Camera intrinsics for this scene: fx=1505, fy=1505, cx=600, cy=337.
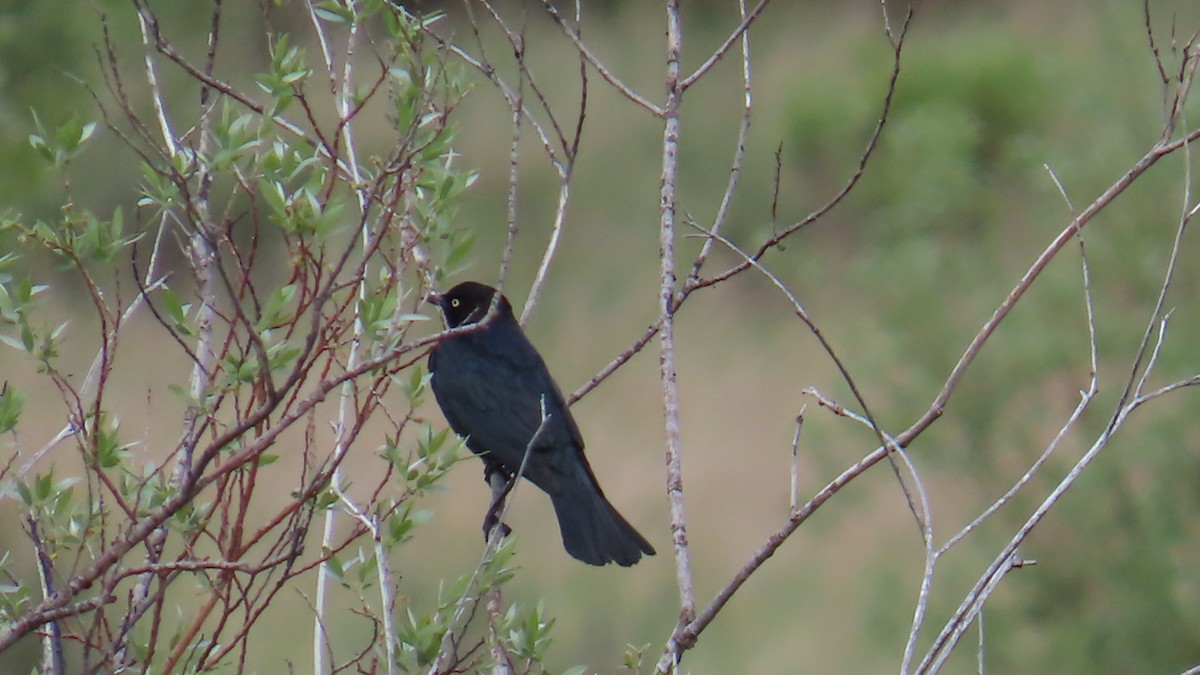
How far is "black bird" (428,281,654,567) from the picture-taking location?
4180 mm

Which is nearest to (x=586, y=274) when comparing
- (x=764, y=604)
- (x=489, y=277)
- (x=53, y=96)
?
(x=489, y=277)

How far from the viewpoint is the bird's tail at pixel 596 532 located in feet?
13.6

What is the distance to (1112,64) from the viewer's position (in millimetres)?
8273

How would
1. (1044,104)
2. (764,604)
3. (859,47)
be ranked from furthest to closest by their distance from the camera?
(859,47)
(1044,104)
(764,604)

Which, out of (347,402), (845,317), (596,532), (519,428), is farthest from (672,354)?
(845,317)

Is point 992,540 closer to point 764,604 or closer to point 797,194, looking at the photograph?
point 764,604

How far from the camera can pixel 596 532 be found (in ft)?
13.7

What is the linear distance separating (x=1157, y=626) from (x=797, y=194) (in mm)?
13466

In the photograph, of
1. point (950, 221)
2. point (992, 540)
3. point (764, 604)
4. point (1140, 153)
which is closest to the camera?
point (1140, 153)

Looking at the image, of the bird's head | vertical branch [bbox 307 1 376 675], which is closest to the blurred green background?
vertical branch [bbox 307 1 376 675]

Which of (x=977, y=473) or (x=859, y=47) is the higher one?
(x=859, y=47)

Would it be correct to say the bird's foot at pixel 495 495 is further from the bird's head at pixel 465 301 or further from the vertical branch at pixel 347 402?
the vertical branch at pixel 347 402

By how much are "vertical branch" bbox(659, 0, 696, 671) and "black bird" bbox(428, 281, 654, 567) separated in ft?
5.04

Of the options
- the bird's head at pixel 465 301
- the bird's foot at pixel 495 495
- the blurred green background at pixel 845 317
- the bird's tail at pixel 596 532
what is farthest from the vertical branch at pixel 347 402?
the bird's head at pixel 465 301
